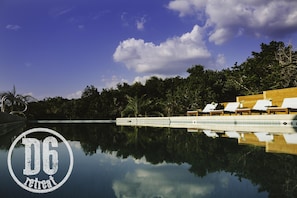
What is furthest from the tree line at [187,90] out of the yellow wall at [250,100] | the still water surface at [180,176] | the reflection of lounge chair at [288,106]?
the still water surface at [180,176]

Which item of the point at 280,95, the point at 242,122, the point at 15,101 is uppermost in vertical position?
the point at 15,101

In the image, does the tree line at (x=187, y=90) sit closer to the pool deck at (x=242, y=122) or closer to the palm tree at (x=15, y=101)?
the palm tree at (x=15, y=101)

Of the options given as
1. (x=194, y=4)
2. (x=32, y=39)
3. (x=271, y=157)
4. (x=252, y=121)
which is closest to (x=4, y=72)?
(x=32, y=39)

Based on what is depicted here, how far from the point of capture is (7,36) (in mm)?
14617

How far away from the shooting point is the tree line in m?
18.9

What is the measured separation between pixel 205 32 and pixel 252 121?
8064 mm

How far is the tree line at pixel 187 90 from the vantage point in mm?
18859

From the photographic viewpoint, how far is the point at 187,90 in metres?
20.7

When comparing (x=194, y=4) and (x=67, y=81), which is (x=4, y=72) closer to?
(x=67, y=81)

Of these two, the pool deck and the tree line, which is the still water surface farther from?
the tree line

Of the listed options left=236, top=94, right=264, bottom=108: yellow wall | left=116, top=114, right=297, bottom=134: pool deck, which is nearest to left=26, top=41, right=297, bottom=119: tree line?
left=236, top=94, right=264, bottom=108: yellow wall

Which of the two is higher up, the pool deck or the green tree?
the green tree

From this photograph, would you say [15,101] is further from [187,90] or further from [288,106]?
[288,106]

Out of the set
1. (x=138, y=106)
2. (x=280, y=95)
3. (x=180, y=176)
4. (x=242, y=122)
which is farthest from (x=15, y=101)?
(x=180, y=176)
